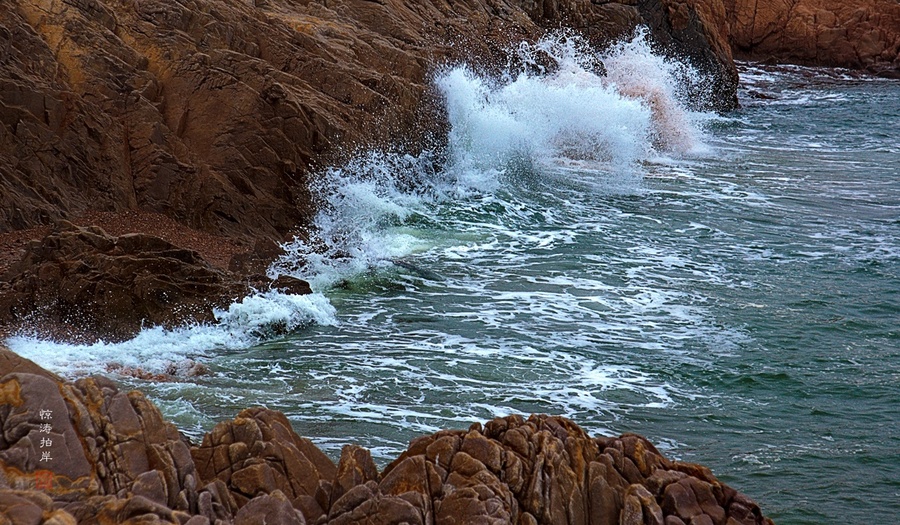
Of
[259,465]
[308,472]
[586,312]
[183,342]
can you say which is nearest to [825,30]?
[586,312]

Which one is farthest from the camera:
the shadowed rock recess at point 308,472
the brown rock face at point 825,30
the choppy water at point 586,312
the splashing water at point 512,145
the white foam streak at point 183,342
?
the brown rock face at point 825,30

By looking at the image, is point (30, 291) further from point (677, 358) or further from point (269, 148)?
point (677, 358)

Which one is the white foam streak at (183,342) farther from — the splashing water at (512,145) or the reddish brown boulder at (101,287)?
the splashing water at (512,145)

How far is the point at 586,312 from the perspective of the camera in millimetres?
9438

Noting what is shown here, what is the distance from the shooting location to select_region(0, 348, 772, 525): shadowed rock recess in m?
3.64

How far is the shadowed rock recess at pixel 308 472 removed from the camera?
3.64 meters

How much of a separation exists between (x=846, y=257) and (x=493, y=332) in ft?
16.9

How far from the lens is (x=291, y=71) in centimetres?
1223

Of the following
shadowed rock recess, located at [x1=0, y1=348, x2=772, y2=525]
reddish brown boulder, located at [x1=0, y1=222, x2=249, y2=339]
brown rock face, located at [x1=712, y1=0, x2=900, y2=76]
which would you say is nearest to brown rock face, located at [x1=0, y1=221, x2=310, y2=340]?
reddish brown boulder, located at [x1=0, y1=222, x2=249, y2=339]

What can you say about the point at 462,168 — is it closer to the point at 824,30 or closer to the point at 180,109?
the point at 180,109

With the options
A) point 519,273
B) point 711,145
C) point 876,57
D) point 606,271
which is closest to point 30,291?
point 519,273

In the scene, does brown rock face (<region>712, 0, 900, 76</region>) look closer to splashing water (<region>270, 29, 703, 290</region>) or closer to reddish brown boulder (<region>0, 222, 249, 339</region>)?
splashing water (<region>270, 29, 703, 290</region>)

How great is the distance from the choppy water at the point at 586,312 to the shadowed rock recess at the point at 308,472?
1.59 m

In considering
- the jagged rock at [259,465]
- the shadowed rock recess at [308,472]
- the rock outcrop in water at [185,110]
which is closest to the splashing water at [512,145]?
the rock outcrop in water at [185,110]
